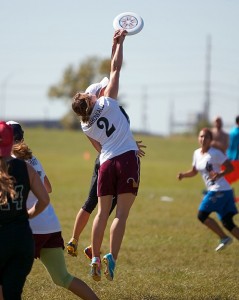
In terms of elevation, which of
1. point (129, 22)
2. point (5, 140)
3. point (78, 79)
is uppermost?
point (129, 22)

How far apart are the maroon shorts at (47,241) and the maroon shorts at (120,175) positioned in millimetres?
1228

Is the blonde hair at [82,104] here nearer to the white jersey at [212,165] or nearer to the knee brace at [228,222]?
the white jersey at [212,165]

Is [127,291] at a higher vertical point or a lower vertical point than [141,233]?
higher

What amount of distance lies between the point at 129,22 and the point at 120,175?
187 cm

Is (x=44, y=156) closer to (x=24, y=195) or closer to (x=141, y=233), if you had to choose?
(x=141, y=233)

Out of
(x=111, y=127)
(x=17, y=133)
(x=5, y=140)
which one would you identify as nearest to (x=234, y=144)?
(x=111, y=127)

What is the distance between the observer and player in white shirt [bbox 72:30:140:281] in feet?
25.5

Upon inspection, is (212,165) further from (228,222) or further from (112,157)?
(112,157)

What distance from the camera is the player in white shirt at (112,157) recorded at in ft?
25.5

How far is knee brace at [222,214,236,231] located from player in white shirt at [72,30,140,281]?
133 inches

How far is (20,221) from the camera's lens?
18.7ft

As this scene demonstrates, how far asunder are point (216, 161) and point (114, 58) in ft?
11.7

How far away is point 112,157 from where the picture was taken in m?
7.82

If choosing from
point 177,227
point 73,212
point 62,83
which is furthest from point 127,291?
point 62,83
